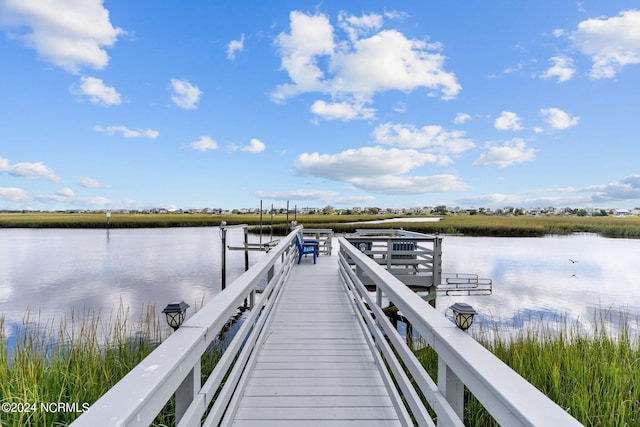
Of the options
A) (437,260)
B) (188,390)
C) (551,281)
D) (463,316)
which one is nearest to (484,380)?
(463,316)

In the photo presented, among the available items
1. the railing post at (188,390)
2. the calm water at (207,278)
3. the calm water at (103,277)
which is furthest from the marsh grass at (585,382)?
the calm water at (103,277)

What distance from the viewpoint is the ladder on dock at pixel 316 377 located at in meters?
0.96

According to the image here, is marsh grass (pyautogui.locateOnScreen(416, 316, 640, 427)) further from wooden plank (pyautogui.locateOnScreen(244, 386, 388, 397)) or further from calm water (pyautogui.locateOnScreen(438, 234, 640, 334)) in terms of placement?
calm water (pyautogui.locateOnScreen(438, 234, 640, 334))

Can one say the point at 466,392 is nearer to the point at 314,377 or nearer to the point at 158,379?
the point at 314,377

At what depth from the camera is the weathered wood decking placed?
6.82 ft

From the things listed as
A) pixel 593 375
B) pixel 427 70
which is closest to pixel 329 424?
pixel 593 375

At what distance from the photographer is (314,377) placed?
102 inches

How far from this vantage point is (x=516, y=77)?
16.8 meters

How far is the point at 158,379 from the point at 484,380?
3.56 ft

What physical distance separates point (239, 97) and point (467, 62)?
13.1 meters

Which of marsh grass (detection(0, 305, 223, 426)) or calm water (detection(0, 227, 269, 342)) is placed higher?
marsh grass (detection(0, 305, 223, 426))

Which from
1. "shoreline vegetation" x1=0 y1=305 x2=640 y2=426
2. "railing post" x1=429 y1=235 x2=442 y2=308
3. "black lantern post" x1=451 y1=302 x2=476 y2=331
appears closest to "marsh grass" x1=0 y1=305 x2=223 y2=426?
"shoreline vegetation" x1=0 y1=305 x2=640 y2=426

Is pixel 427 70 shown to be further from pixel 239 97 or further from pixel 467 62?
pixel 239 97

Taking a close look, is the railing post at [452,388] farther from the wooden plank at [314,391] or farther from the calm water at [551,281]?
the calm water at [551,281]
